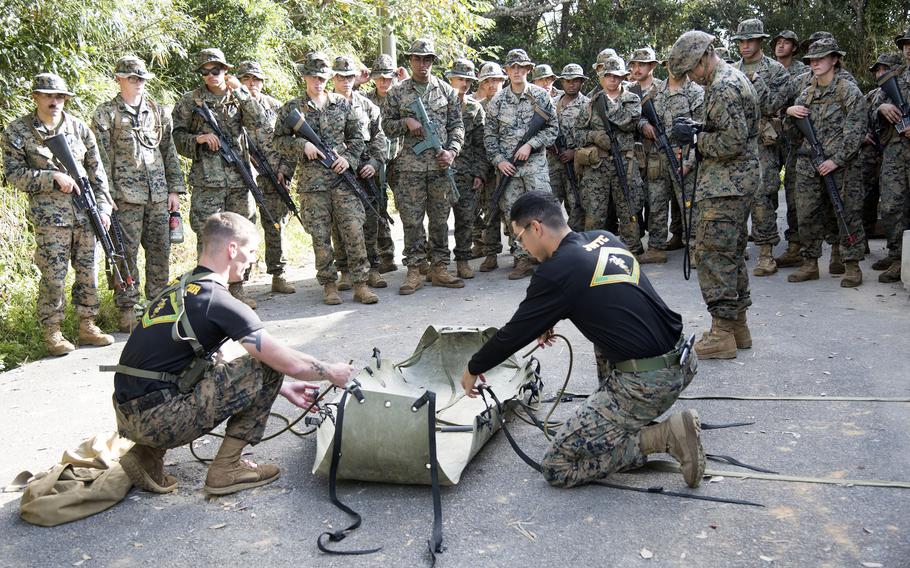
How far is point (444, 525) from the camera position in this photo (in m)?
3.39

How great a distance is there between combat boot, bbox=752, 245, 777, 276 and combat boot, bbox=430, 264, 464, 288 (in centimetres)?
301

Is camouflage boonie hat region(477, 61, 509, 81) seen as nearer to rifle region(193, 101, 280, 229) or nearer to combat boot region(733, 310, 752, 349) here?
rifle region(193, 101, 280, 229)

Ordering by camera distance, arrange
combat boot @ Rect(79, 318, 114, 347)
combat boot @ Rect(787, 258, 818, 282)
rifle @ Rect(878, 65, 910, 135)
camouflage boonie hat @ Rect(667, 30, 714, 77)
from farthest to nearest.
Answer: combat boot @ Rect(787, 258, 818, 282) → rifle @ Rect(878, 65, 910, 135) → combat boot @ Rect(79, 318, 114, 347) → camouflage boonie hat @ Rect(667, 30, 714, 77)

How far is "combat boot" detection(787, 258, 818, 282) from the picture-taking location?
7.63m

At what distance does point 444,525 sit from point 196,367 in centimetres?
133

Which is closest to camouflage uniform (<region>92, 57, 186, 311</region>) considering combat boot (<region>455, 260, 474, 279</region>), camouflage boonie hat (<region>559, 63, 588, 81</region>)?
combat boot (<region>455, 260, 474, 279</region>)

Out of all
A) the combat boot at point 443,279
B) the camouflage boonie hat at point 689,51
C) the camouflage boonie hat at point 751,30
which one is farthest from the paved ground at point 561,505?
the camouflage boonie hat at point 751,30

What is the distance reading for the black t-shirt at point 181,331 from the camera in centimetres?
351

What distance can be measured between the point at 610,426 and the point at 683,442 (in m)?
0.33

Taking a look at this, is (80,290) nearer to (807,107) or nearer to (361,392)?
(361,392)

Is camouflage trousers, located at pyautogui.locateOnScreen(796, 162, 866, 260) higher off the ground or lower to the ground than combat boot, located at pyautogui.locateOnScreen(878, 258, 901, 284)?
higher

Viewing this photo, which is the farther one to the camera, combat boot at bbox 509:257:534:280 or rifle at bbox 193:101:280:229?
combat boot at bbox 509:257:534:280

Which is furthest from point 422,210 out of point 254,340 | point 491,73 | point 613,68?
point 254,340

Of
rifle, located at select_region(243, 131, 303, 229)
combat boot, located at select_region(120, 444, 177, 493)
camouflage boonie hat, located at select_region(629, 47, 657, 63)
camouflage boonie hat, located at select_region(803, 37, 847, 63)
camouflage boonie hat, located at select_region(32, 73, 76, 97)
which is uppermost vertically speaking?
camouflage boonie hat, located at select_region(629, 47, 657, 63)
